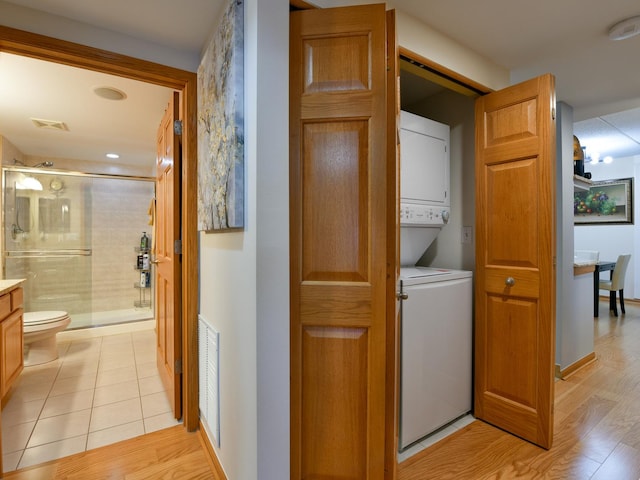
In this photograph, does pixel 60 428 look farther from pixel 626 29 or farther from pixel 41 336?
pixel 626 29

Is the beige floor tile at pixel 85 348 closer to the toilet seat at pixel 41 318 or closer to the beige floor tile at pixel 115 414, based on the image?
the toilet seat at pixel 41 318

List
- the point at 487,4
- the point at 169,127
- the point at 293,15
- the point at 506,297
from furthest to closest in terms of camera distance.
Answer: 1. the point at 169,127
2. the point at 506,297
3. the point at 487,4
4. the point at 293,15

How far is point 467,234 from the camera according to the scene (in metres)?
2.19

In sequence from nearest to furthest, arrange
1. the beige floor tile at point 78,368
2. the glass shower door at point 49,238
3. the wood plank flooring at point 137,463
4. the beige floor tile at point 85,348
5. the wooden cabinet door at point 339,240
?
the wooden cabinet door at point 339,240
the wood plank flooring at point 137,463
the beige floor tile at point 78,368
the beige floor tile at point 85,348
the glass shower door at point 49,238

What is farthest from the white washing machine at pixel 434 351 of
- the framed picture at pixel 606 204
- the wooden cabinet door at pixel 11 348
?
the framed picture at pixel 606 204

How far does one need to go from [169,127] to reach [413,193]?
1.65m

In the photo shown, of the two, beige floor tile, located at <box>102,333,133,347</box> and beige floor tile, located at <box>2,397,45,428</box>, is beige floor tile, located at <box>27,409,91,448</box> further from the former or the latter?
beige floor tile, located at <box>102,333,133,347</box>

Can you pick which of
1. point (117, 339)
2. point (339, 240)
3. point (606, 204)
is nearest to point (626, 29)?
point (339, 240)

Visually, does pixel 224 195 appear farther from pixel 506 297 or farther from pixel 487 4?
pixel 506 297

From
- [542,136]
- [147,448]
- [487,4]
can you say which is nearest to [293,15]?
[487,4]

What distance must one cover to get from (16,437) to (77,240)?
2.82 m

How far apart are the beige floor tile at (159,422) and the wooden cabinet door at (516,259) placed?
1948 millimetres

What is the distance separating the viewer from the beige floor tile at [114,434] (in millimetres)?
1740

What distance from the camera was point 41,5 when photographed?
1375 mm
